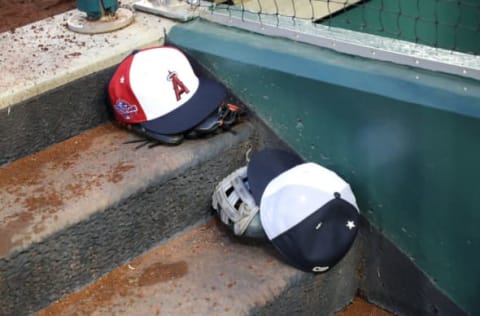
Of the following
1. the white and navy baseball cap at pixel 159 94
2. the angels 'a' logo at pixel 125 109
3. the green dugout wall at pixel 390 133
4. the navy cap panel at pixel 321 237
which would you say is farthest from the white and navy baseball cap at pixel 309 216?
the angels 'a' logo at pixel 125 109

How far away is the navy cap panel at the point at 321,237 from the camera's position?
2.14 metres

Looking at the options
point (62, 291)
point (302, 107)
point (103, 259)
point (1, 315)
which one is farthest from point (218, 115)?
point (1, 315)

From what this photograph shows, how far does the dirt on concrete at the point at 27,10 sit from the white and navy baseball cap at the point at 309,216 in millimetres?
1274

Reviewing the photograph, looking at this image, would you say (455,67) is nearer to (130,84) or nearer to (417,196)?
(417,196)

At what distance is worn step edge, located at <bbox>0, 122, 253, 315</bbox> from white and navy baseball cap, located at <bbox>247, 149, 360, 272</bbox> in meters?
0.25

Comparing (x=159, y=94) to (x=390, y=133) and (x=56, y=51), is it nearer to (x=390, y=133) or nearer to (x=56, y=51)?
(x=56, y=51)

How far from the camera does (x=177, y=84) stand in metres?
2.41

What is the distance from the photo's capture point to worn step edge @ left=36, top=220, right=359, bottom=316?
6.73 ft

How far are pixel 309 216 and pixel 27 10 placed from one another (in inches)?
63.1

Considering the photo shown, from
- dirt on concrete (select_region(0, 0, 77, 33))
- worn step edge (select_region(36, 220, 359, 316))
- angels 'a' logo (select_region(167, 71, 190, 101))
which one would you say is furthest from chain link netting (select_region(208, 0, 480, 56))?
worn step edge (select_region(36, 220, 359, 316))

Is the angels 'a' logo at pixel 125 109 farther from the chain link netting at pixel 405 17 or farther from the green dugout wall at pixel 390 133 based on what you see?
the chain link netting at pixel 405 17

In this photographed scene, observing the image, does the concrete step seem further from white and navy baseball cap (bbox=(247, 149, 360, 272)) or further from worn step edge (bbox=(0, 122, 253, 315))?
white and navy baseball cap (bbox=(247, 149, 360, 272))

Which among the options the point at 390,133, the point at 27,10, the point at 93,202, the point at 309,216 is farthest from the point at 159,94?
the point at 27,10

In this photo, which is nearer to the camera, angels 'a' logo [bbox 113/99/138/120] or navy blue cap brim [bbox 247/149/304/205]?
navy blue cap brim [bbox 247/149/304/205]
